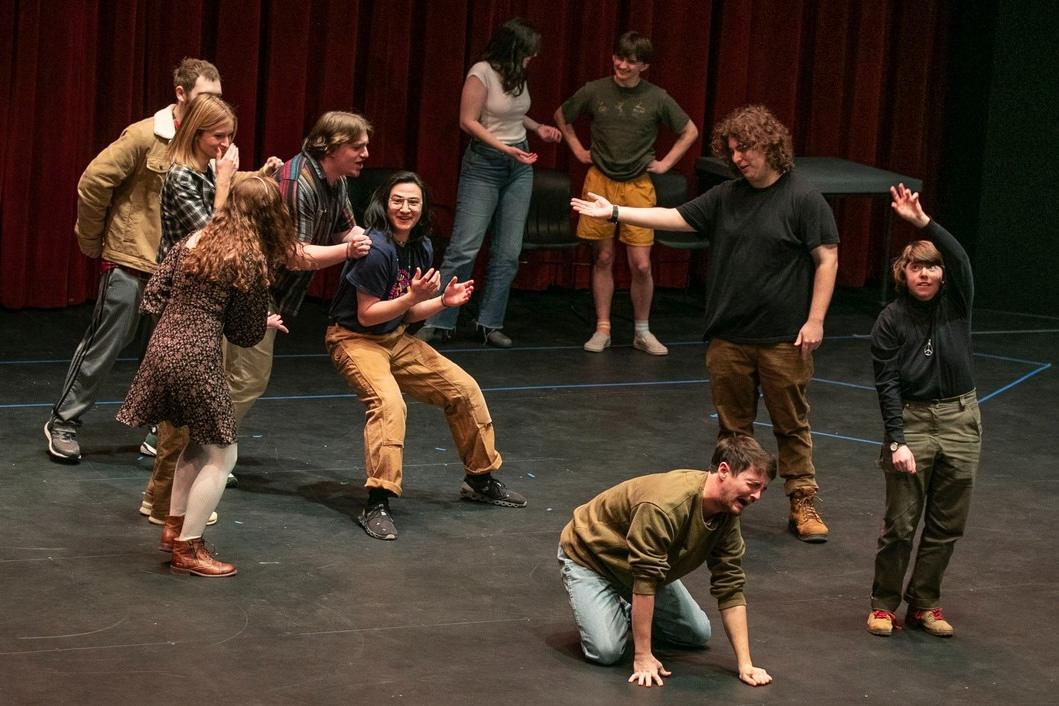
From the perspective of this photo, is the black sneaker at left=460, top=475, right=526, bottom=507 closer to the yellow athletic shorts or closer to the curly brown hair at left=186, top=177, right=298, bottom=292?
the curly brown hair at left=186, top=177, right=298, bottom=292

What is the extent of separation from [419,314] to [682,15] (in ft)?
16.1

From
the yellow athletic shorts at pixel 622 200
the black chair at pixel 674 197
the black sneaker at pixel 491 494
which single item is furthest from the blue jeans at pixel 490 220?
the black sneaker at pixel 491 494

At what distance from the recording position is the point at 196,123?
5012mm

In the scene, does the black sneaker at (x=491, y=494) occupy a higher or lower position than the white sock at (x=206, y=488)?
lower

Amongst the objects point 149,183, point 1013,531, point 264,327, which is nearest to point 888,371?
point 1013,531

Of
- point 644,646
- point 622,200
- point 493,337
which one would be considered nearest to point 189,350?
point 644,646

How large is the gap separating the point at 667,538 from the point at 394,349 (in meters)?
1.61

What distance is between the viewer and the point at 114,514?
5.11m

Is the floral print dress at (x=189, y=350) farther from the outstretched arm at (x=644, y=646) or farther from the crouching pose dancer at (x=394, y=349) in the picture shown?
the outstretched arm at (x=644, y=646)

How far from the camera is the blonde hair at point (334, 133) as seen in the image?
517 cm

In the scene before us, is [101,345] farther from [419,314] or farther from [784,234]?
[784,234]

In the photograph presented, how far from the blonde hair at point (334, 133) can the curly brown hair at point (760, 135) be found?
1.19 m

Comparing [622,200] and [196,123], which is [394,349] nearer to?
[196,123]

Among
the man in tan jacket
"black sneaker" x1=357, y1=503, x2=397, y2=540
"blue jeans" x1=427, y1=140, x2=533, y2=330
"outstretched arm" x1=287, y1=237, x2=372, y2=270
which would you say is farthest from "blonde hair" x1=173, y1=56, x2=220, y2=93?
"blue jeans" x1=427, y1=140, x2=533, y2=330
